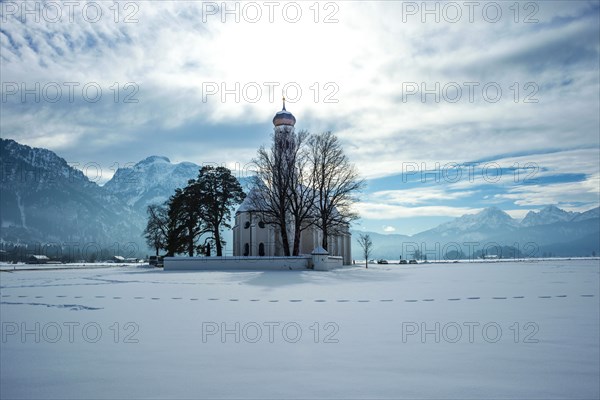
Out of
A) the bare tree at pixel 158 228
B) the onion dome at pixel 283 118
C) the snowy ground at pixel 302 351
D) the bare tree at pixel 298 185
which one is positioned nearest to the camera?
the snowy ground at pixel 302 351

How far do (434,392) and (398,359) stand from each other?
1310mm

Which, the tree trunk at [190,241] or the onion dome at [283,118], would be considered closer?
the tree trunk at [190,241]

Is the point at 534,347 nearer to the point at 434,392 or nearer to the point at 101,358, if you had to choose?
the point at 434,392

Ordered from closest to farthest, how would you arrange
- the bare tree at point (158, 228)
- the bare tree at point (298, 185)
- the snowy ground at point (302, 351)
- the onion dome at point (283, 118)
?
1. the snowy ground at point (302, 351)
2. the bare tree at point (298, 185)
3. the onion dome at point (283, 118)
4. the bare tree at point (158, 228)

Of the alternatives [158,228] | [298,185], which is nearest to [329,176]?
[298,185]

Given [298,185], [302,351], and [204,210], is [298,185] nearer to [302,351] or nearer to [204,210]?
[204,210]

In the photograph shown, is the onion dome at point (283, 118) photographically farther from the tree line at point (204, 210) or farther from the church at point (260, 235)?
the tree line at point (204, 210)

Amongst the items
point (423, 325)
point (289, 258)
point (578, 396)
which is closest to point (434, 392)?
point (578, 396)

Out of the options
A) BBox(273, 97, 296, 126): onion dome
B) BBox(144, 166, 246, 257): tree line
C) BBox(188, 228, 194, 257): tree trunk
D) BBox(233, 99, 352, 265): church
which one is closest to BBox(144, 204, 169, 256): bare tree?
BBox(144, 166, 246, 257): tree line

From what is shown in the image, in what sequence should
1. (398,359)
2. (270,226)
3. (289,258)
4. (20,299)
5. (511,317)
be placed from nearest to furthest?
(398,359), (511,317), (20,299), (289,258), (270,226)

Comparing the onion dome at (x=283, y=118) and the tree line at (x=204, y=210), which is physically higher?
the onion dome at (x=283, y=118)

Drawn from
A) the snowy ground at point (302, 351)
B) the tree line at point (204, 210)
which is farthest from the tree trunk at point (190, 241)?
the snowy ground at point (302, 351)

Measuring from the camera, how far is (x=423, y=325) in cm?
859

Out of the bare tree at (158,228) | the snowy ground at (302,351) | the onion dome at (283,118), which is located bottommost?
the snowy ground at (302,351)
